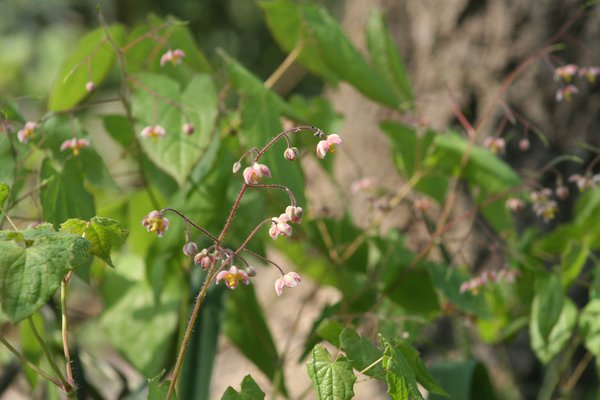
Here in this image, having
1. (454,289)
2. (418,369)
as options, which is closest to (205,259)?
(418,369)

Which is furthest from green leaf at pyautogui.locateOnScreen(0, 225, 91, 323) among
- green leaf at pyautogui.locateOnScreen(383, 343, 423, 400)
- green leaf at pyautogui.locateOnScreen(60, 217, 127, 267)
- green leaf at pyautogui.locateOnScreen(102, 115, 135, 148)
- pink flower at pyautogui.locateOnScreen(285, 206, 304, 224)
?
green leaf at pyautogui.locateOnScreen(102, 115, 135, 148)

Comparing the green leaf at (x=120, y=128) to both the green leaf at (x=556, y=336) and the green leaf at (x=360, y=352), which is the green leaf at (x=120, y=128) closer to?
the green leaf at (x=360, y=352)

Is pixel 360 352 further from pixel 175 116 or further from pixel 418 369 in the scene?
pixel 175 116

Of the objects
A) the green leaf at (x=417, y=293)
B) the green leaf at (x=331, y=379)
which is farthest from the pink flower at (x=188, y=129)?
the green leaf at (x=417, y=293)

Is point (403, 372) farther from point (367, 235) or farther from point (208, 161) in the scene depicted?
point (367, 235)

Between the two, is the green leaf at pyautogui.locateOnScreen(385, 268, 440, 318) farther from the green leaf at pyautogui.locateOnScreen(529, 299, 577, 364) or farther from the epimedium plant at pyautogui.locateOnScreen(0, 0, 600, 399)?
the green leaf at pyautogui.locateOnScreen(529, 299, 577, 364)
